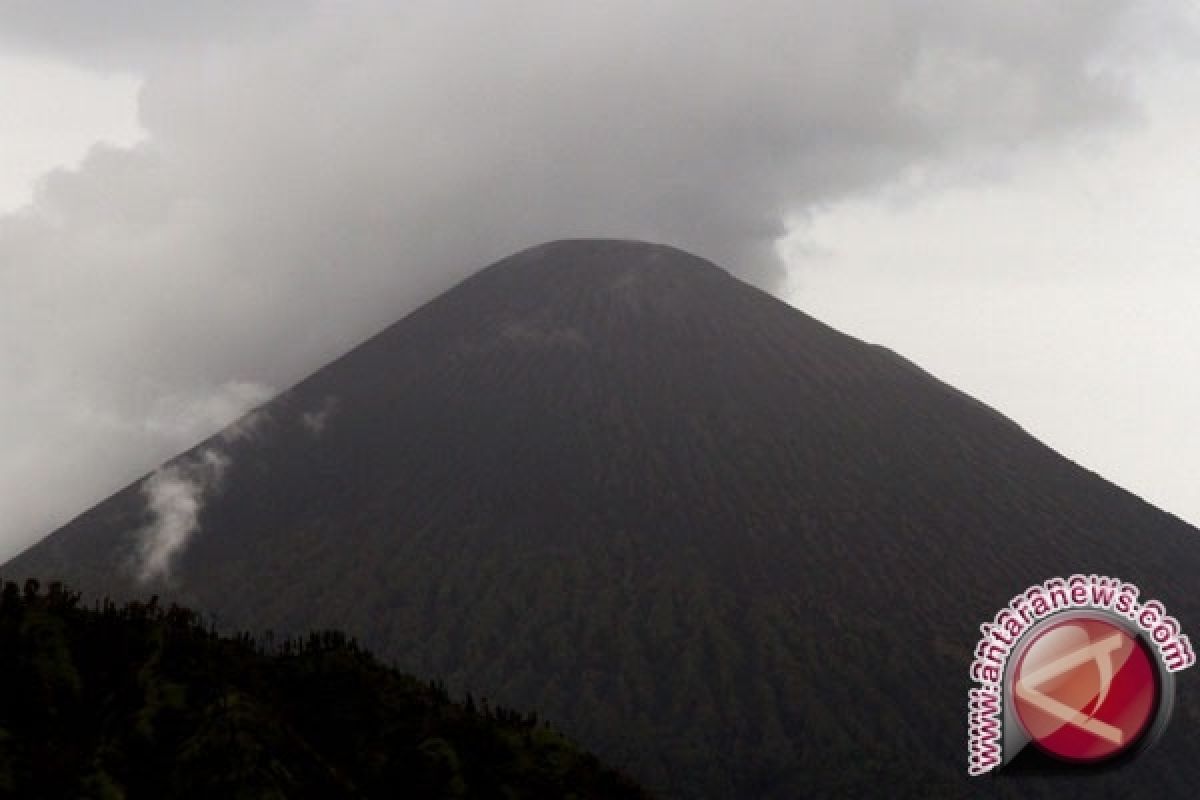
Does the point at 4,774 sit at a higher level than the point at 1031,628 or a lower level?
lower

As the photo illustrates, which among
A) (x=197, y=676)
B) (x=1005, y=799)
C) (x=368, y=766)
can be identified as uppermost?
(x=197, y=676)

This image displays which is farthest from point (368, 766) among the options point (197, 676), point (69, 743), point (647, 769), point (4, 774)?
point (647, 769)

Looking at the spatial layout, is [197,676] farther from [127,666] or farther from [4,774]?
[4,774]

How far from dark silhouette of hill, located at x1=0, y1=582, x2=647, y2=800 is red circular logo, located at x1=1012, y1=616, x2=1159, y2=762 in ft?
90.8

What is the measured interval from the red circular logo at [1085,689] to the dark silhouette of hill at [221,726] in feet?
90.8

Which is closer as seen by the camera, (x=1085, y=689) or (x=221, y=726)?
(x=1085, y=689)

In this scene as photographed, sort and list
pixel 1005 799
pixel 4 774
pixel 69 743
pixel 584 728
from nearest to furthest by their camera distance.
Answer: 1. pixel 4 774
2. pixel 69 743
3. pixel 1005 799
4. pixel 584 728

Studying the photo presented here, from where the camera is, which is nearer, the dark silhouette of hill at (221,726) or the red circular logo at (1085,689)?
the red circular logo at (1085,689)

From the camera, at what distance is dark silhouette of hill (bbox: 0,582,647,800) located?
45.4 meters

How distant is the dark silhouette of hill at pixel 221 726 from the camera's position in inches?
1789

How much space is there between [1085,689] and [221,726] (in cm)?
3462

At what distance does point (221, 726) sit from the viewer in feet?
155

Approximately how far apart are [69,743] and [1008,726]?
3892 centimetres

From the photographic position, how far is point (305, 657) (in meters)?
73.1
